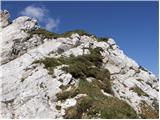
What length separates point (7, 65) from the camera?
40.1 m

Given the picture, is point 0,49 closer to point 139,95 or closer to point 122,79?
point 122,79

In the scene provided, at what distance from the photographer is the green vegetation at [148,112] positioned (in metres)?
32.7

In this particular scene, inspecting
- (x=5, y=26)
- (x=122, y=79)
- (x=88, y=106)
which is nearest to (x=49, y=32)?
(x=5, y=26)

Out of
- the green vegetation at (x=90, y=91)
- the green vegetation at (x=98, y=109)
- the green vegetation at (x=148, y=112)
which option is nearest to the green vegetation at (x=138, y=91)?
the green vegetation at (x=148, y=112)

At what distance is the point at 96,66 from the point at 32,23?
45.4ft

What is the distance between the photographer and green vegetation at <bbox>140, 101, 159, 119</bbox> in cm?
3266

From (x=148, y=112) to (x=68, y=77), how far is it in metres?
8.33

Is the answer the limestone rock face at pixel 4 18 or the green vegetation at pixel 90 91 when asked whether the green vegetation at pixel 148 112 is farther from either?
the limestone rock face at pixel 4 18

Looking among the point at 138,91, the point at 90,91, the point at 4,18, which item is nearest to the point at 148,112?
the point at 138,91

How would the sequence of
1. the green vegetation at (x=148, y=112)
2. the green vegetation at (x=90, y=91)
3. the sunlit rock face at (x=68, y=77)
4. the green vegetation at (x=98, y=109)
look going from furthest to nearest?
1. the green vegetation at (x=148, y=112)
2. the sunlit rock face at (x=68, y=77)
3. the green vegetation at (x=90, y=91)
4. the green vegetation at (x=98, y=109)

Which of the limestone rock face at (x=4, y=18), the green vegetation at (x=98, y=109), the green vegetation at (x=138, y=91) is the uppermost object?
the limestone rock face at (x=4, y=18)

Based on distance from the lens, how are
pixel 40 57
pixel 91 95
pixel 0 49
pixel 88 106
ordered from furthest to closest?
pixel 0 49 < pixel 40 57 < pixel 91 95 < pixel 88 106

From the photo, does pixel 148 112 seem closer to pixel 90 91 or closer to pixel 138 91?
pixel 138 91

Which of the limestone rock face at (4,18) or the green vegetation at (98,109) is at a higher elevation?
the limestone rock face at (4,18)
